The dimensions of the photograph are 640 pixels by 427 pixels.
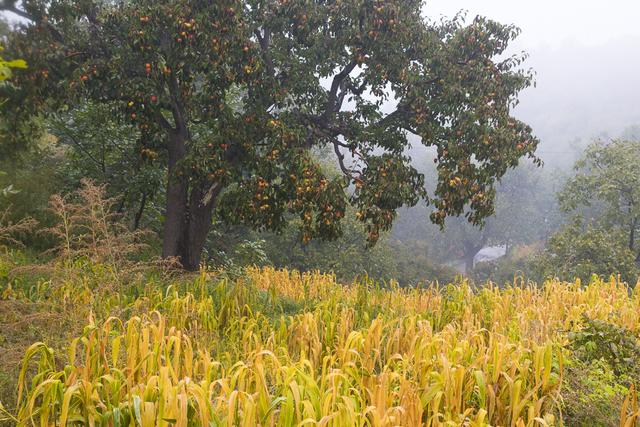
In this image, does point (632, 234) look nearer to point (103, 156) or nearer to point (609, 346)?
point (609, 346)

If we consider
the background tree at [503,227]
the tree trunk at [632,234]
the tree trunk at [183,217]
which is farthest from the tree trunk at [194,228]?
the background tree at [503,227]

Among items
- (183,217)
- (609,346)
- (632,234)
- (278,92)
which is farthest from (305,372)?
(632,234)

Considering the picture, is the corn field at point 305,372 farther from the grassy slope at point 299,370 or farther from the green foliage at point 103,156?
the green foliage at point 103,156

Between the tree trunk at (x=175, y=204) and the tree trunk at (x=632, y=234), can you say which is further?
the tree trunk at (x=632, y=234)

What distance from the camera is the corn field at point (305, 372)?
9.46ft

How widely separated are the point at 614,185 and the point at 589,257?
3.34 m

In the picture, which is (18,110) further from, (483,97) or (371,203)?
(483,97)

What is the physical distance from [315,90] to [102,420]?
811cm

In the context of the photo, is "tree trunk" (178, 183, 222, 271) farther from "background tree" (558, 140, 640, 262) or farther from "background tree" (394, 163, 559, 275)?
"background tree" (394, 163, 559, 275)

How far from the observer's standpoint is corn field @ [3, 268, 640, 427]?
288 centimetres

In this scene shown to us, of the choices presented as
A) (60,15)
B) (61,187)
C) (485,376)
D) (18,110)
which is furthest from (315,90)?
(485,376)

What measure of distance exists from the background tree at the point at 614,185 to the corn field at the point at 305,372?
15174 millimetres

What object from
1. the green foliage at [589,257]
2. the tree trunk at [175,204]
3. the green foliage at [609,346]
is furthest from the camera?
the green foliage at [589,257]

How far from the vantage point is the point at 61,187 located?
1116 centimetres
